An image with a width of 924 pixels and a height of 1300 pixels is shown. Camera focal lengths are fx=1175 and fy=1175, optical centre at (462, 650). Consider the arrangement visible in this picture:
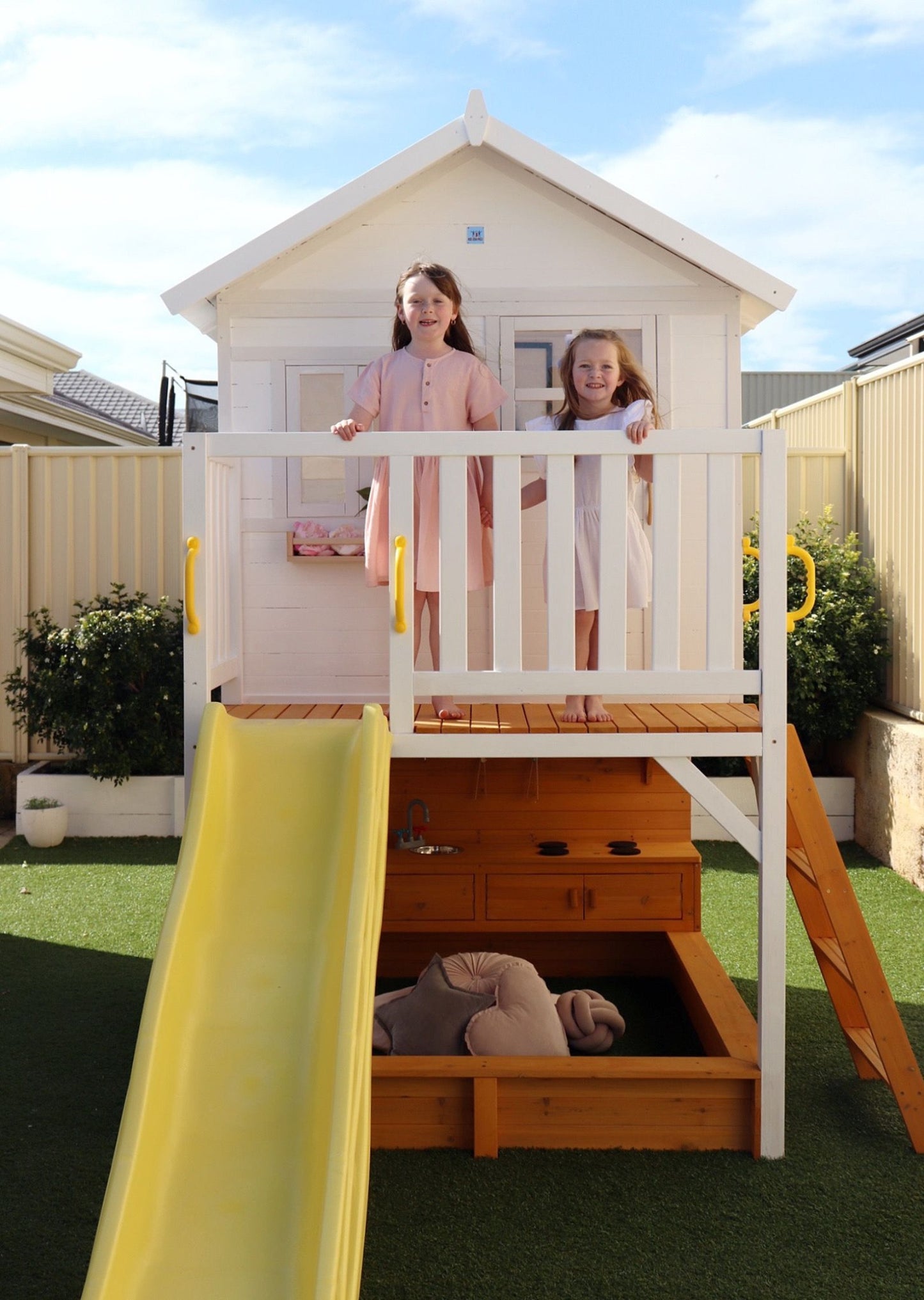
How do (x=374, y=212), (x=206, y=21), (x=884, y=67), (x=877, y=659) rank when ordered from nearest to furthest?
(x=374, y=212), (x=877, y=659), (x=206, y=21), (x=884, y=67)

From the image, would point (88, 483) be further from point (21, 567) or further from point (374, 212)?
point (374, 212)

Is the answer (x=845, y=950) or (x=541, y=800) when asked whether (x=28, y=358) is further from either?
(x=845, y=950)

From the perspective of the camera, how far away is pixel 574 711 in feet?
13.0

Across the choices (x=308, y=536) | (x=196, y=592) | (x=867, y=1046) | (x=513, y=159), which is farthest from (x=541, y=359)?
(x=867, y=1046)

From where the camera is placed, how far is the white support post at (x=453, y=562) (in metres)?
3.63

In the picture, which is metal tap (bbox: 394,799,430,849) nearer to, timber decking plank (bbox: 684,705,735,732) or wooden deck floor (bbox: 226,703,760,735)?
wooden deck floor (bbox: 226,703,760,735)

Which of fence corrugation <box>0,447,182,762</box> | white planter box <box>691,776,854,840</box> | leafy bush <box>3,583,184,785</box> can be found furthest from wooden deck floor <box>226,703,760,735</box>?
fence corrugation <box>0,447,182,762</box>

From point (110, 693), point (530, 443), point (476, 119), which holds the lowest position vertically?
point (110, 693)

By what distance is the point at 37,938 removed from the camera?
5.51 meters

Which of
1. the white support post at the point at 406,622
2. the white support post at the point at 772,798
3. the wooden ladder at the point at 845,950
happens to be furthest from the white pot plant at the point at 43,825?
the white support post at the point at 772,798

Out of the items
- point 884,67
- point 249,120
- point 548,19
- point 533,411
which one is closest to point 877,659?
point 533,411

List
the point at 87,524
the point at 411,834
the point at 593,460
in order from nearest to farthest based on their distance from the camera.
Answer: the point at 593,460 < the point at 411,834 < the point at 87,524

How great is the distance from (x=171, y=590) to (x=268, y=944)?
214 inches

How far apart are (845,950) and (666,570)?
4.28 ft
